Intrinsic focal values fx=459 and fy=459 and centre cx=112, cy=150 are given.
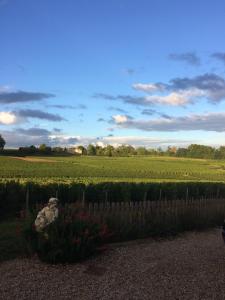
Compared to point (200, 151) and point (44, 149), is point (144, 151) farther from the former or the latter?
point (44, 149)

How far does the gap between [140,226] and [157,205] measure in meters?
1.53

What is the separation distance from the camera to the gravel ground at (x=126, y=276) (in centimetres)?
653

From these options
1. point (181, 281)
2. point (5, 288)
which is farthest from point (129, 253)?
point (5, 288)

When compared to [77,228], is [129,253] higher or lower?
lower

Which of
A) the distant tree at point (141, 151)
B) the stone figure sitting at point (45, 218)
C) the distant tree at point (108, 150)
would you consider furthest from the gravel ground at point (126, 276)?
the distant tree at point (141, 151)

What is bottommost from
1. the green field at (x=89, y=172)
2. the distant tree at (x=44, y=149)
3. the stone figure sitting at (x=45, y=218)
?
the green field at (x=89, y=172)

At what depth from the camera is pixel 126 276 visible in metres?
7.53

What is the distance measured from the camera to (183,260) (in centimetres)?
887

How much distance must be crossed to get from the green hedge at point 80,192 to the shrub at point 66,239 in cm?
924

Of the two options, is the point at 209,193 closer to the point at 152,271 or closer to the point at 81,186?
the point at 81,186

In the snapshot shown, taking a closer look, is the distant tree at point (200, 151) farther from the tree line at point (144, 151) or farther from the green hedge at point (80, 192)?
the green hedge at point (80, 192)

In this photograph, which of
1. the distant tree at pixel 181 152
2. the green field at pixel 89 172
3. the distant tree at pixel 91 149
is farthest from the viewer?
the distant tree at pixel 181 152

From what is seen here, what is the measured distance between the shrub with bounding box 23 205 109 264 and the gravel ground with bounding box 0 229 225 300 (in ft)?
0.63

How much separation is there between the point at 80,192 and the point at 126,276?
47.6 feet
